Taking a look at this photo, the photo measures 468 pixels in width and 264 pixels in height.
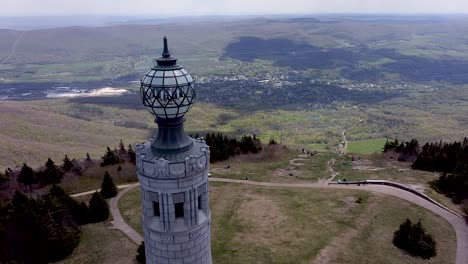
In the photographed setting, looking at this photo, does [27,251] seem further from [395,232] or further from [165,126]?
[395,232]

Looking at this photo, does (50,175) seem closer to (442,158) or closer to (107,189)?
(107,189)

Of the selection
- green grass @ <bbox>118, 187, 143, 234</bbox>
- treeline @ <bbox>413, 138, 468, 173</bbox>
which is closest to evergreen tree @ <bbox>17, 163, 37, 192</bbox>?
green grass @ <bbox>118, 187, 143, 234</bbox>

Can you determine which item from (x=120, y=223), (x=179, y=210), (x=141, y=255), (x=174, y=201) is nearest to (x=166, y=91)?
(x=174, y=201)

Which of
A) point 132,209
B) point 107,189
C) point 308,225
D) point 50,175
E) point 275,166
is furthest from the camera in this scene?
point 275,166

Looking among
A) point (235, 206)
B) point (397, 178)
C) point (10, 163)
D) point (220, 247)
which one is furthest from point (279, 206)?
point (10, 163)

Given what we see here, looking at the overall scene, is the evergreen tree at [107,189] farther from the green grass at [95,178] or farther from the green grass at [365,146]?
the green grass at [365,146]

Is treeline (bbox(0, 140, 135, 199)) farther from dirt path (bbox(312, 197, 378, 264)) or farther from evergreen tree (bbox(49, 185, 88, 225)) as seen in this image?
dirt path (bbox(312, 197, 378, 264))
